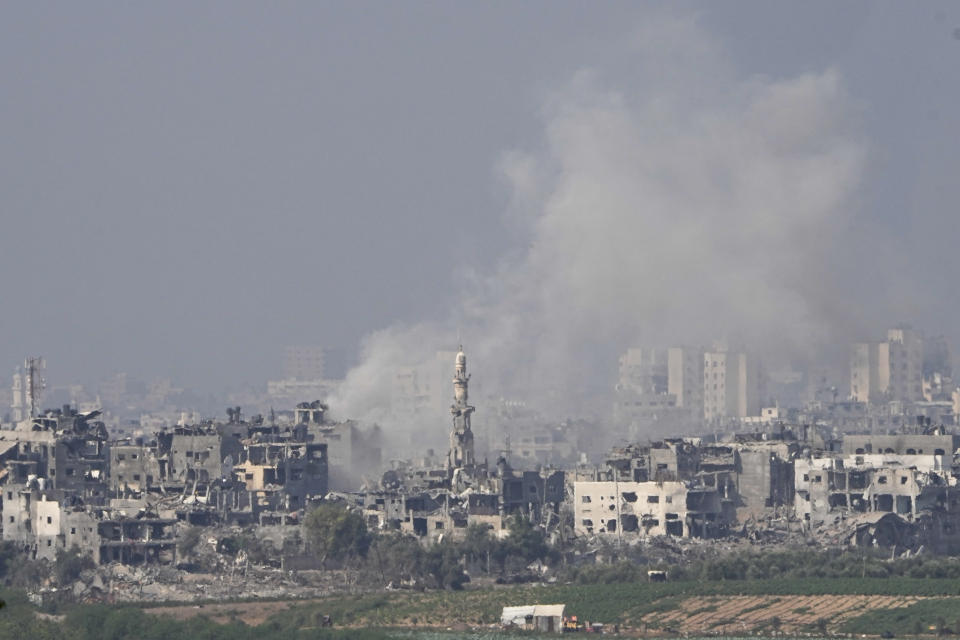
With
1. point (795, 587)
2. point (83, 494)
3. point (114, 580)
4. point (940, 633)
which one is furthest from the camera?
point (83, 494)

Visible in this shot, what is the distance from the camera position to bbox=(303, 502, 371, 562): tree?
93.6 m

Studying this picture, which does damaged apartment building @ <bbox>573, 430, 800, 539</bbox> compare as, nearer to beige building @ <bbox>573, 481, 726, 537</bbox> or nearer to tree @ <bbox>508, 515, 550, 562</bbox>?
beige building @ <bbox>573, 481, 726, 537</bbox>

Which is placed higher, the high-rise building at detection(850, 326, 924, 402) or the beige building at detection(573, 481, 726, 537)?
the high-rise building at detection(850, 326, 924, 402)

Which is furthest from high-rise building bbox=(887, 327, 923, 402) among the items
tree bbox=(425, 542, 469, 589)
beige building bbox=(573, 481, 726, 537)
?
tree bbox=(425, 542, 469, 589)

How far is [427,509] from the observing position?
103 metres

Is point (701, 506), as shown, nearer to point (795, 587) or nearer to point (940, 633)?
point (795, 587)

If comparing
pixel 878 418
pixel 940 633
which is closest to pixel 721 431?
pixel 878 418

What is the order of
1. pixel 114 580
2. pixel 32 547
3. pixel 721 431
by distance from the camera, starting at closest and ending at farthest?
1. pixel 114 580
2. pixel 32 547
3. pixel 721 431

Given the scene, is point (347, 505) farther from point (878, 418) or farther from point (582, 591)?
point (878, 418)

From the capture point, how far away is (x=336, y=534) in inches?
3698

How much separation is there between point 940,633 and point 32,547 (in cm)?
3424

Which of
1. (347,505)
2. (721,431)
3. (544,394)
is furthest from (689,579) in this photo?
(544,394)

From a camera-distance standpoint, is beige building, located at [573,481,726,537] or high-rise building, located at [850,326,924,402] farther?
high-rise building, located at [850,326,924,402]

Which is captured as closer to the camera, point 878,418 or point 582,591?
point 582,591
